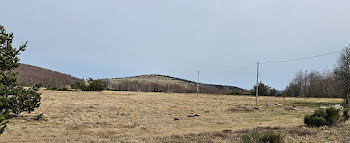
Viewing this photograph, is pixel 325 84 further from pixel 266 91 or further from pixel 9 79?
pixel 9 79

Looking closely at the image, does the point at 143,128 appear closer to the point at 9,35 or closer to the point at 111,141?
the point at 111,141

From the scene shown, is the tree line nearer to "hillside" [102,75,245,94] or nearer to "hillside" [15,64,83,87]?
"hillside" [102,75,245,94]

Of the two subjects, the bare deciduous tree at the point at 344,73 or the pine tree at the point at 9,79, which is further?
the bare deciduous tree at the point at 344,73

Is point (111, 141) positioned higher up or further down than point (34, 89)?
further down

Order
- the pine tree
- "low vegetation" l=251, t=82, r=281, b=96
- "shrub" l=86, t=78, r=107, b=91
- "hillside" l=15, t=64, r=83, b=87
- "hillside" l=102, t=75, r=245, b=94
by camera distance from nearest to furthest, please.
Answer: the pine tree
"shrub" l=86, t=78, r=107, b=91
"low vegetation" l=251, t=82, r=281, b=96
"hillside" l=15, t=64, r=83, b=87
"hillside" l=102, t=75, r=245, b=94

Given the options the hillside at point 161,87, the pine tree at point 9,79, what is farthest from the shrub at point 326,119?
the hillside at point 161,87

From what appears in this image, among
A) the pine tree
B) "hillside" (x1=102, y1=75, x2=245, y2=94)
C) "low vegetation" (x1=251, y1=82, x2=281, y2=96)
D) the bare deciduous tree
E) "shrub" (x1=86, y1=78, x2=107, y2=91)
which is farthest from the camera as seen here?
"hillside" (x1=102, y1=75, x2=245, y2=94)

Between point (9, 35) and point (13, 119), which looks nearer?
point (9, 35)

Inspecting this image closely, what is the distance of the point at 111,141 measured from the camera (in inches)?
357

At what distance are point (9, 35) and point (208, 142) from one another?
9.34 meters

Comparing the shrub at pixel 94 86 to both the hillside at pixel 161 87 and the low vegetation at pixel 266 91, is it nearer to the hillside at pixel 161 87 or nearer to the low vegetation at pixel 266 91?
the hillside at pixel 161 87

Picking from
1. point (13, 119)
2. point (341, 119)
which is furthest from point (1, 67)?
point (341, 119)

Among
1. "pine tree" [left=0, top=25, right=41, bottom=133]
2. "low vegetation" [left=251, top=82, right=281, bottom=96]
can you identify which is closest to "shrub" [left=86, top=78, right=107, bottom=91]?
"low vegetation" [left=251, top=82, right=281, bottom=96]

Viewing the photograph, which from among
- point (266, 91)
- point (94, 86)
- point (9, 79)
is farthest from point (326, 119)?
point (266, 91)
